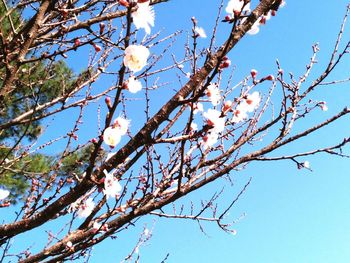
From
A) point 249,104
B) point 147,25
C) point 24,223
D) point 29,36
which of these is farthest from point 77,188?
point 249,104

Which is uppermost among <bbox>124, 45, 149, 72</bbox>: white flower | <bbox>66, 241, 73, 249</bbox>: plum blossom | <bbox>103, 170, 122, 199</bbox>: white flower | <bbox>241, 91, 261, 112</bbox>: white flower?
<bbox>241, 91, 261, 112</bbox>: white flower

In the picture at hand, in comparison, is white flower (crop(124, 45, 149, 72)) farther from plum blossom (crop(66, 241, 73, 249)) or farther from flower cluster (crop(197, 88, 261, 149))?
plum blossom (crop(66, 241, 73, 249))

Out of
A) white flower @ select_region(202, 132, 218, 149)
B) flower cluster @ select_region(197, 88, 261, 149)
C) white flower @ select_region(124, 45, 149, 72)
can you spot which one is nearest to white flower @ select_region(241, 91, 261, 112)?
flower cluster @ select_region(197, 88, 261, 149)

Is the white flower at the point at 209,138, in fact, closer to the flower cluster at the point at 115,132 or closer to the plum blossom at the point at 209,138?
the plum blossom at the point at 209,138

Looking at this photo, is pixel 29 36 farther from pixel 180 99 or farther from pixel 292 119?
pixel 292 119

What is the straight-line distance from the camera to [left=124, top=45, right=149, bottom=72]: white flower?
1631 millimetres

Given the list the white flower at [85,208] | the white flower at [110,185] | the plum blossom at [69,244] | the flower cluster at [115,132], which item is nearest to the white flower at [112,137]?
the flower cluster at [115,132]

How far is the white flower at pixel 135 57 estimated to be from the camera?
1631mm

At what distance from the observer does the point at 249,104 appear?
2.57 m

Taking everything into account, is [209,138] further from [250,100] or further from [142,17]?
[142,17]

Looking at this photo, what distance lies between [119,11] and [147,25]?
Result: 2.40 meters

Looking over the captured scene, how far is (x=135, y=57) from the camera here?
1.76 metres

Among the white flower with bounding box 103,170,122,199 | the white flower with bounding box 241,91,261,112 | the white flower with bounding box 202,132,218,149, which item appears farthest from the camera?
the white flower with bounding box 241,91,261,112

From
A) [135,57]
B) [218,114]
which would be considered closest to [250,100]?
[218,114]
